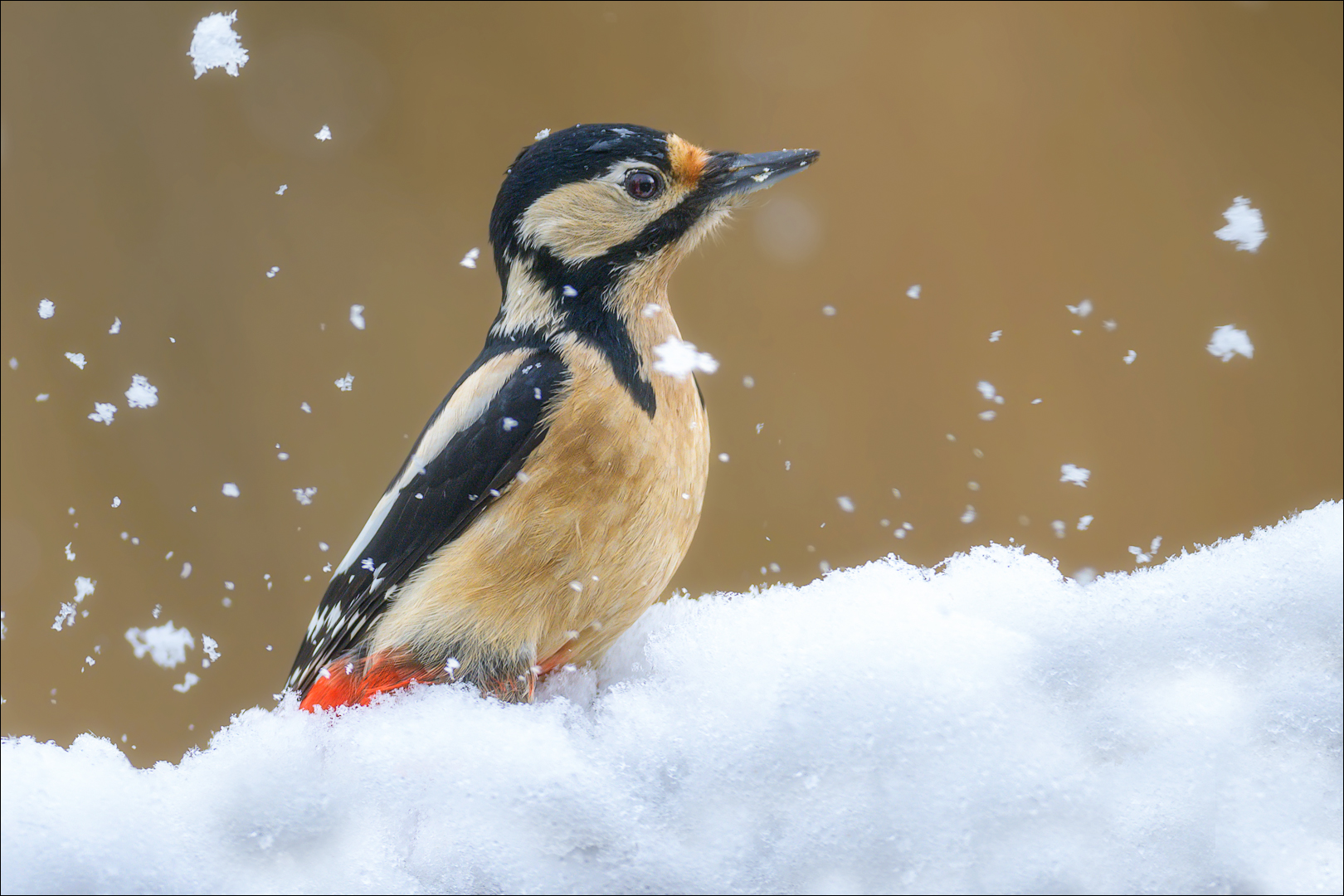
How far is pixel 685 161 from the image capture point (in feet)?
3.29

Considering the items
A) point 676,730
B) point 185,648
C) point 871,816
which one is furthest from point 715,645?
point 185,648

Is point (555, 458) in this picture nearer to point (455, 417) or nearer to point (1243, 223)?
point (455, 417)

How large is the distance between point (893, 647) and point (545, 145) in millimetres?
606

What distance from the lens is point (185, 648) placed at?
1.80 m

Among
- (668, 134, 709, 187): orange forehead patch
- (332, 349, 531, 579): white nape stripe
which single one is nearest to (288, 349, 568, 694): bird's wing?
(332, 349, 531, 579): white nape stripe

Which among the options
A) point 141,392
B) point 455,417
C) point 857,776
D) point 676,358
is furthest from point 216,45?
point 857,776

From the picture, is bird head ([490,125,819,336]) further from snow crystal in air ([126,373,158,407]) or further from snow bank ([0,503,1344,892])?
snow crystal in air ([126,373,158,407])

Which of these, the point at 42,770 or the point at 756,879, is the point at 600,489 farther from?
the point at 42,770

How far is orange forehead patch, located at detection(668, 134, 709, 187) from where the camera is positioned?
3.28 ft

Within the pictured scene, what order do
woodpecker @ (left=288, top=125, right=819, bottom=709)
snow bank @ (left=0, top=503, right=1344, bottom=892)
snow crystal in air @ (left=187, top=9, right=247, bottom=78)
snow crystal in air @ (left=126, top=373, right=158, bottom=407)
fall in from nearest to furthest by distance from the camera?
snow bank @ (left=0, top=503, right=1344, bottom=892) < woodpecker @ (left=288, top=125, right=819, bottom=709) < snow crystal in air @ (left=187, top=9, right=247, bottom=78) < snow crystal in air @ (left=126, top=373, right=158, bottom=407)

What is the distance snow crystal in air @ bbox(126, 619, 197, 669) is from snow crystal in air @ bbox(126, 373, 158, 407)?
0.39 m

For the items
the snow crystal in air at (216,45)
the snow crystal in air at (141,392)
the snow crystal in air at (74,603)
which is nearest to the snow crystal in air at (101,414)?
the snow crystal in air at (141,392)

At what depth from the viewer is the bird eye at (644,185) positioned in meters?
0.99

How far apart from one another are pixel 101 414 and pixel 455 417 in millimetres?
1086
